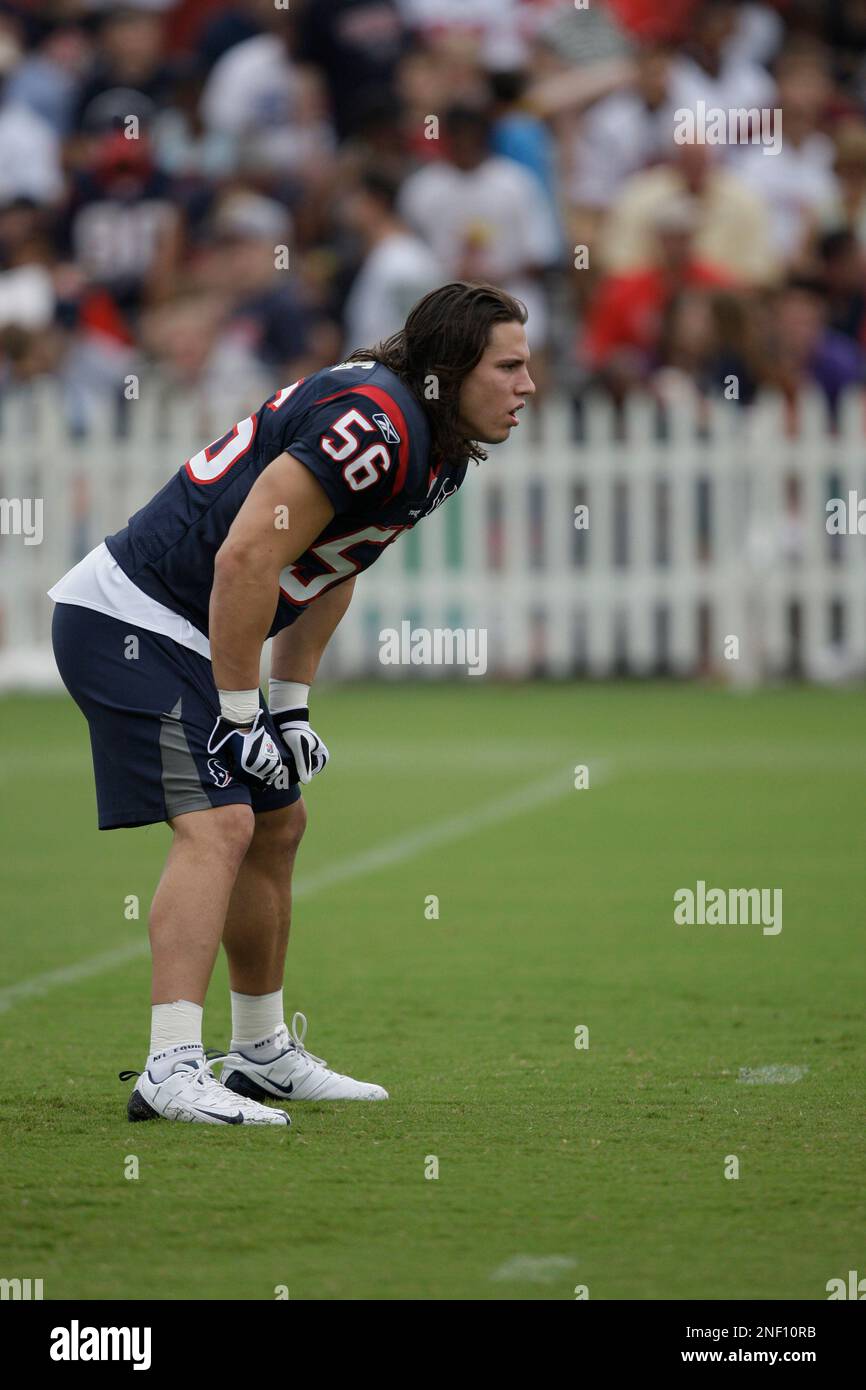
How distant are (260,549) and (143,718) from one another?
0.53 metres

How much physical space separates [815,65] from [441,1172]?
1521cm

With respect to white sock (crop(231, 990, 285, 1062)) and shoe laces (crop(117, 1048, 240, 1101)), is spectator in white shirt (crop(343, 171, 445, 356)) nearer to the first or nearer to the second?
white sock (crop(231, 990, 285, 1062))

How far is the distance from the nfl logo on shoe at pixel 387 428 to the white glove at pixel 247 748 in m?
0.69

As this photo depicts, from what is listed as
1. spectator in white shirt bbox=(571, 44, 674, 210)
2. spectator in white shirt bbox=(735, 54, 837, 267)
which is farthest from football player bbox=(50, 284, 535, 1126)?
spectator in white shirt bbox=(735, 54, 837, 267)

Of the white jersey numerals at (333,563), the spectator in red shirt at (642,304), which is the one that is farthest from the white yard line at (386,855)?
the spectator in red shirt at (642,304)

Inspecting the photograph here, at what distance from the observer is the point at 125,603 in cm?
507

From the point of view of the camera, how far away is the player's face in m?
4.96

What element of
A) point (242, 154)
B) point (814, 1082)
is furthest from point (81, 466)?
point (814, 1082)

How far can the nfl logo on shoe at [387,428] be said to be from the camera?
15.6 ft

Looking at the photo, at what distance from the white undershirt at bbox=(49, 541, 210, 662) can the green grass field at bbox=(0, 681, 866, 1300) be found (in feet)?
3.62

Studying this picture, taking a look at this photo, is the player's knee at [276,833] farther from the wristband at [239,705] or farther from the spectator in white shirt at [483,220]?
the spectator in white shirt at [483,220]

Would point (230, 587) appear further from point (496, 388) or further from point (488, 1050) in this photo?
point (488, 1050)

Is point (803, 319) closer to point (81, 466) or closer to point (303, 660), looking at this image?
point (81, 466)

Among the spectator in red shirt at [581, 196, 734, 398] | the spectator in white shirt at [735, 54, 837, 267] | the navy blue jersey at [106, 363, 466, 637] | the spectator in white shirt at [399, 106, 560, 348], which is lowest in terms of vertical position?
the navy blue jersey at [106, 363, 466, 637]
